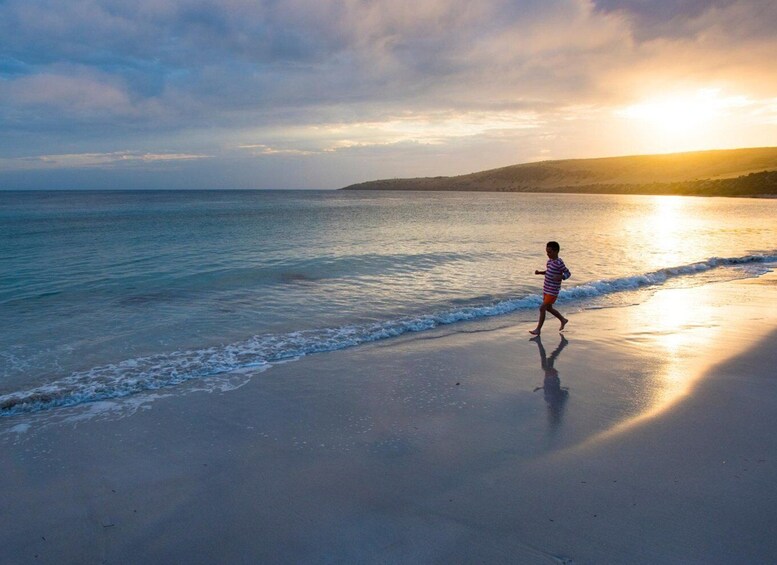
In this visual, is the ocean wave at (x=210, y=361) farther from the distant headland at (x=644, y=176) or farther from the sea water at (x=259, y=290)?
the distant headland at (x=644, y=176)

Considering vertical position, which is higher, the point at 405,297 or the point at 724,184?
the point at 724,184

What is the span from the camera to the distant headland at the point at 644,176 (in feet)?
267

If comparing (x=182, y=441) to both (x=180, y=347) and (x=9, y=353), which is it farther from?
(x=9, y=353)

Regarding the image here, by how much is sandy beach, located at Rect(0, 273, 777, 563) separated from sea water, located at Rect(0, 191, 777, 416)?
1.30 m

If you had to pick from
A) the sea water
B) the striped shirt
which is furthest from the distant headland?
the striped shirt

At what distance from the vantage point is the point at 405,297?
12312mm

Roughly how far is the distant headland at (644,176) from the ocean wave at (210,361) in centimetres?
8303

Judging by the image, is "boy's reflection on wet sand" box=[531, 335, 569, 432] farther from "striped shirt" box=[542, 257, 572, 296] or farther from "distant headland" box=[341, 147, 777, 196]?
"distant headland" box=[341, 147, 777, 196]

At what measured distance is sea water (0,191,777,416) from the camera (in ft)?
25.2

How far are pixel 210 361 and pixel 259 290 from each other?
5.82m

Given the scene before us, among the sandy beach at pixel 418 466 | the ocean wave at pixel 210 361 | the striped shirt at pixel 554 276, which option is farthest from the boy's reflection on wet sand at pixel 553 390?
the ocean wave at pixel 210 361

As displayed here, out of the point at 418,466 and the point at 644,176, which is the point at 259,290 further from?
the point at 644,176

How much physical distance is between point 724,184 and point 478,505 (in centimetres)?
9584

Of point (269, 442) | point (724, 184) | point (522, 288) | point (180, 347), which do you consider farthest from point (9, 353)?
point (724, 184)
